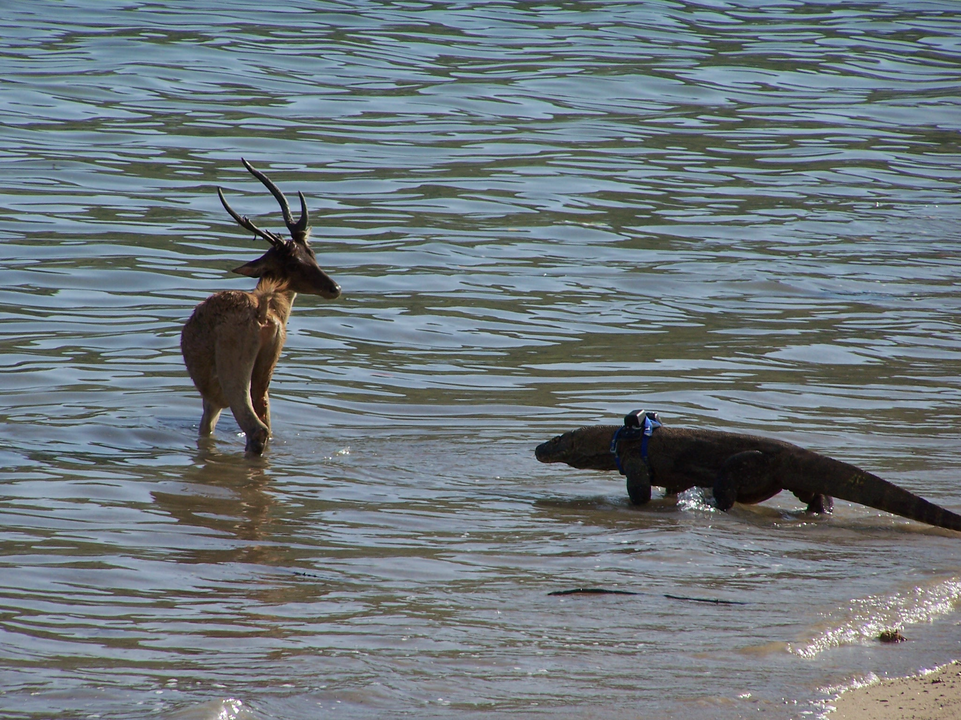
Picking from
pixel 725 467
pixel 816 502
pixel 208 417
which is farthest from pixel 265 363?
pixel 816 502

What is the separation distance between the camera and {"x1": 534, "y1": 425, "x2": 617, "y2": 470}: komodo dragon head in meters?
7.48

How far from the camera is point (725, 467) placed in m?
6.93

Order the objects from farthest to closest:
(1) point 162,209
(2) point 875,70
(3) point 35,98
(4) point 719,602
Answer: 1. (2) point 875,70
2. (3) point 35,98
3. (1) point 162,209
4. (4) point 719,602

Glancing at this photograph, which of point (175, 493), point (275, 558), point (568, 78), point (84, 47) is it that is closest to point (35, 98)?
point (84, 47)

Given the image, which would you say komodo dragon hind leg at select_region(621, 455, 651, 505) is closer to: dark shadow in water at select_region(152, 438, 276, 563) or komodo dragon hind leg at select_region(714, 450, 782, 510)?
komodo dragon hind leg at select_region(714, 450, 782, 510)

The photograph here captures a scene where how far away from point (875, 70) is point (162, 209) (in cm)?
1718

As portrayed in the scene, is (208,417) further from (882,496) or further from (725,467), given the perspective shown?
(882,496)

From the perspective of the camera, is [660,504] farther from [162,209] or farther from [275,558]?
[162,209]

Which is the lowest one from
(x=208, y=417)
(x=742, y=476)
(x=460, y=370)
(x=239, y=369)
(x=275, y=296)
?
(x=460, y=370)

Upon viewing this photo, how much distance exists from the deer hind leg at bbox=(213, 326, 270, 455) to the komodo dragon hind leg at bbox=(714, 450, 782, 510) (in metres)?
2.73

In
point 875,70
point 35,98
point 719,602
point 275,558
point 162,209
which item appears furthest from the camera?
point 875,70

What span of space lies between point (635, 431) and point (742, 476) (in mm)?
647

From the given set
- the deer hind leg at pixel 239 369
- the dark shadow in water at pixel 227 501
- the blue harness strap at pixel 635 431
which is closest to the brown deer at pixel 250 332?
the deer hind leg at pixel 239 369

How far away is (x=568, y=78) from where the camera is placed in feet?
82.5
